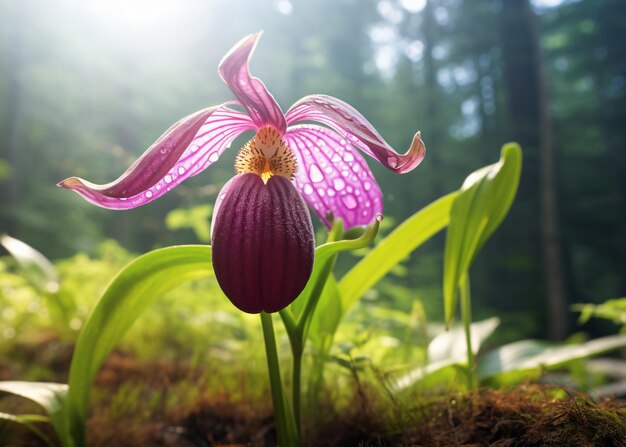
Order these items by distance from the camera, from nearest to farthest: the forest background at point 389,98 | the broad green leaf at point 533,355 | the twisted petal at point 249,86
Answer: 1. the twisted petal at point 249,86
2. the broad green leaf at point 533,355
3. the forest background at point 389,98

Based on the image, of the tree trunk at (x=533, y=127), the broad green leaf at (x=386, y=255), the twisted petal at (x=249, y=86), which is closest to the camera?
the twisted petal at (x=249, y=86)

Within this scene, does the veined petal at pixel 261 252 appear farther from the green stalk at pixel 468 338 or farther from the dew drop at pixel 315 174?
the green stalk at pixel 468 338

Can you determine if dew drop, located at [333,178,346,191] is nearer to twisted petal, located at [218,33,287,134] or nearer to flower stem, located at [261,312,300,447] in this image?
twisted petal, located at [218,33,287,134]

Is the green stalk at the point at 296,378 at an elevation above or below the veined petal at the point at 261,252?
below

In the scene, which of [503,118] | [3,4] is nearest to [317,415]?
[3,4]

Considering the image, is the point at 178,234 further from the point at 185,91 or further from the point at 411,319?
the point at 411,319

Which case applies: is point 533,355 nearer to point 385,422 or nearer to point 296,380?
point 385,422

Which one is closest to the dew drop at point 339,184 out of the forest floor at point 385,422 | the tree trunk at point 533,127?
the forest floor at point 385,422
